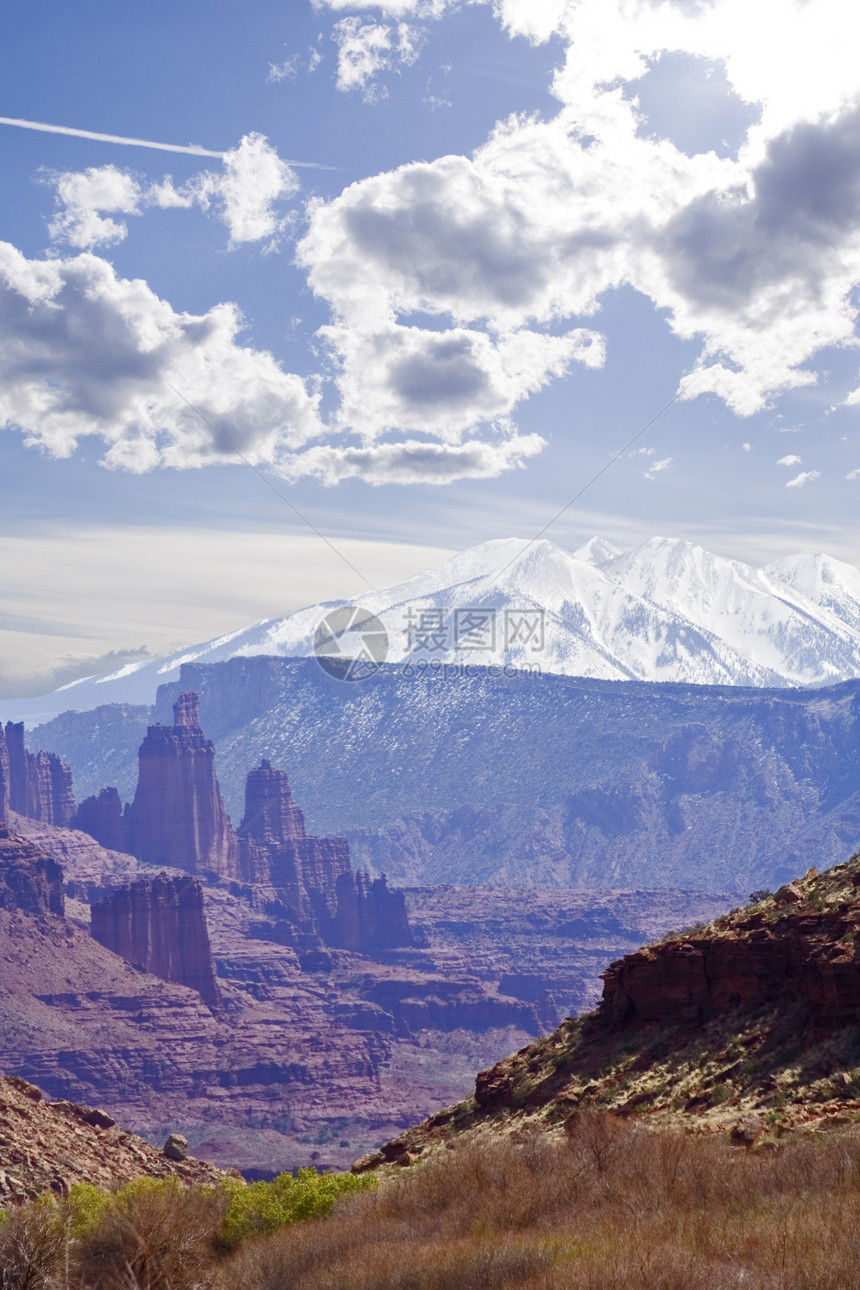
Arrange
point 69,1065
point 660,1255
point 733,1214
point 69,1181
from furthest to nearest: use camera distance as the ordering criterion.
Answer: point 69,1065 → point 69,1181 → point 733,1214 → point 660,1255

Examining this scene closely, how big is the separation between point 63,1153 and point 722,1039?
32498mm

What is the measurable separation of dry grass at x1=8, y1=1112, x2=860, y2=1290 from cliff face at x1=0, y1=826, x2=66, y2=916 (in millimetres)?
151778

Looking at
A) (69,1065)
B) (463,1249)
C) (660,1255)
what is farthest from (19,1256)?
(69,1065)

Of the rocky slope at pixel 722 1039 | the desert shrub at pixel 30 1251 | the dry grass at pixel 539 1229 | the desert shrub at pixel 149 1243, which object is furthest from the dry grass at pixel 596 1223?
the desert shrub at pixel 30 1251

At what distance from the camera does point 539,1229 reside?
29.5 m

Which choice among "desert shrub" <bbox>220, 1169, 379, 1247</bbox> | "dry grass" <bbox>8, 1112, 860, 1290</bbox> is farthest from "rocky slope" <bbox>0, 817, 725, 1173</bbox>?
"dry grass" <bbox>8, 1112, 860, 1290</bbox>

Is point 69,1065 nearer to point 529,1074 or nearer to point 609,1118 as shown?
point 529,1074

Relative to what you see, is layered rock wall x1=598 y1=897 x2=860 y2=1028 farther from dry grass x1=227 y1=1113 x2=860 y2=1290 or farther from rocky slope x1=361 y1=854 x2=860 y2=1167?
dry grass x1=227 y1=1113 x2=860 y2=1290

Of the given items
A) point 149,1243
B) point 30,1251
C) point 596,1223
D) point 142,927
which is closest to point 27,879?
point 142,927

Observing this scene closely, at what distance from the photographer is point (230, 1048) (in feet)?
586

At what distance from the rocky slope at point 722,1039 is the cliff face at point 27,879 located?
145405 millimetres

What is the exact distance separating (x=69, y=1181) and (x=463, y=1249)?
1214 inches

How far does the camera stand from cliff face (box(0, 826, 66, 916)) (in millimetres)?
181375

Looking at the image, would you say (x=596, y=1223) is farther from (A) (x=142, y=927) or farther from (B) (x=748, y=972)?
(A) (x=142, y=927)
